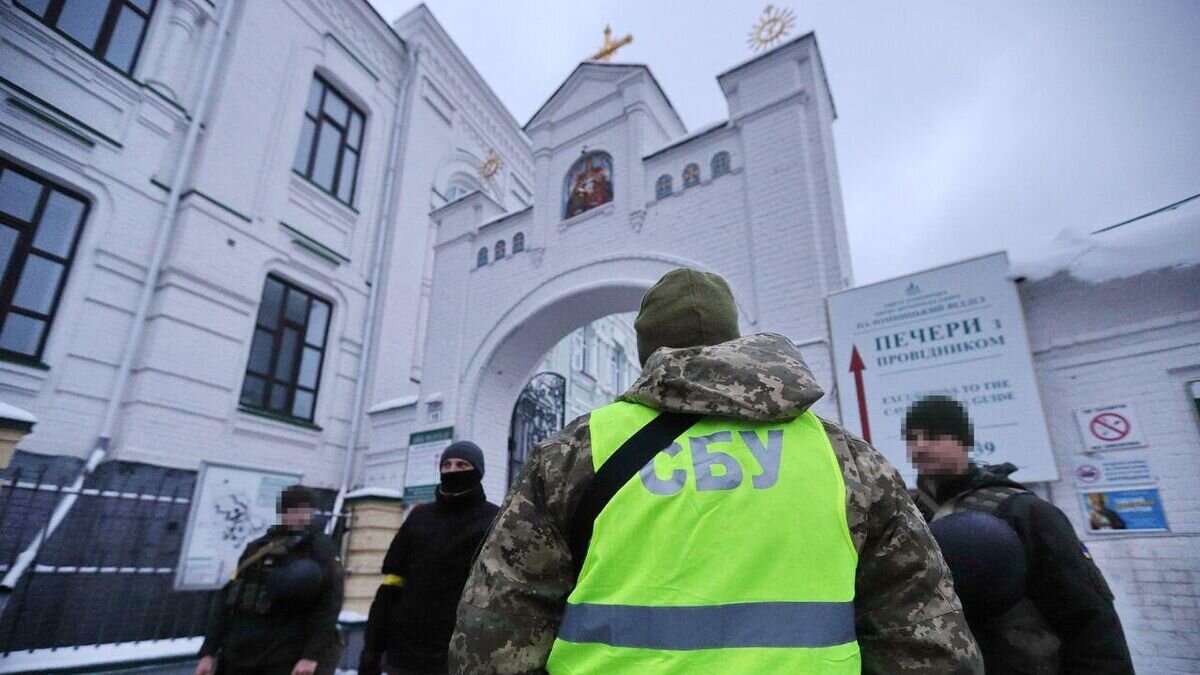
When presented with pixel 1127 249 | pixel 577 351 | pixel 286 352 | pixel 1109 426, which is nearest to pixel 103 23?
pixel 286 352

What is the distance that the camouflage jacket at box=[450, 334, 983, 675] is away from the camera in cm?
101

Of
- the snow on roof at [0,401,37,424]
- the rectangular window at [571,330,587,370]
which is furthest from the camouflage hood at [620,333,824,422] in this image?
the rectangular window at [571,330,587,370]

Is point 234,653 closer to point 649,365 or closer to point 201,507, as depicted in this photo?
point 649,365

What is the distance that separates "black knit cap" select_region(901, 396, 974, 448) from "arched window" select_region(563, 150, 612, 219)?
6.10m

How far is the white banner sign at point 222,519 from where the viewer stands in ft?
20.0

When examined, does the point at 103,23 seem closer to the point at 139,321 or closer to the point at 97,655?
the point at 139,321

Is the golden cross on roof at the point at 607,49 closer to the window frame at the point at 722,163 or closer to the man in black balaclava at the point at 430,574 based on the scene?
the window frame at the point at 722,163

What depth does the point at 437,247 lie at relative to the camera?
9195 mm

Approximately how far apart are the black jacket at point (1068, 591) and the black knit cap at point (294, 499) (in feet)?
10.7

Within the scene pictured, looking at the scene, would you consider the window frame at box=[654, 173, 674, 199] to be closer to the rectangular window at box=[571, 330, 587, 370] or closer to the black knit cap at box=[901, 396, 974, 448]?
the black knit cap at box=[901, 396, 974, 448]

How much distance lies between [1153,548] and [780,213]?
413 cm

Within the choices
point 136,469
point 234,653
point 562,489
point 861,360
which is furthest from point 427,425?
point 562,489

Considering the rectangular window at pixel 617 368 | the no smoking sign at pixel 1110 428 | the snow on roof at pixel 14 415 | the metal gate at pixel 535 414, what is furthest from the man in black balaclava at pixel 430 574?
the rectangular window at pixel 617 368

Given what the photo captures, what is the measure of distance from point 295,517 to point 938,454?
10.4ft
